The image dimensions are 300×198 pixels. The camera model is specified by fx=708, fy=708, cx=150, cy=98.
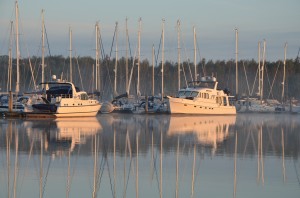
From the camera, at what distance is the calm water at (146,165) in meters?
15.6

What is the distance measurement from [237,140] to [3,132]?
32.9ft

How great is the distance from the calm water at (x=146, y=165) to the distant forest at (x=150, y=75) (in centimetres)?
3632

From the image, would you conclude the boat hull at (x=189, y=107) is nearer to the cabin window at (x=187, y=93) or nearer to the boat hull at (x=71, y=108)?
the cabin window at (x=187, y=93)

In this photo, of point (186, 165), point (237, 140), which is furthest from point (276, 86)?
point (186, 165)

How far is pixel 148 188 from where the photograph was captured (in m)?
15.8

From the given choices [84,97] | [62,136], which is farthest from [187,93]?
[62,136]

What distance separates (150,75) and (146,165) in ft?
242

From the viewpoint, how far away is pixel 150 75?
9312cm

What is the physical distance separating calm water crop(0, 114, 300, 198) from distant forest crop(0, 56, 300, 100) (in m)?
36.3

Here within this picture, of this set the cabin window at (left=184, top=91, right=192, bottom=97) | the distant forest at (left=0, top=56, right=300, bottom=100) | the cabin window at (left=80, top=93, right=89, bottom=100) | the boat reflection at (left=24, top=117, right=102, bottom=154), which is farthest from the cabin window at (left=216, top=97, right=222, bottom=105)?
the boat reflection at (left=24, top=117, right=102, bottom=154)

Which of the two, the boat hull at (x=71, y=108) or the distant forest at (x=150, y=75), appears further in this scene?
the distant forest at (x=150, y=75)

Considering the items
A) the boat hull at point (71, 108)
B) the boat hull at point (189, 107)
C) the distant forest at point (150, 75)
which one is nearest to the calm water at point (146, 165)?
the boat hull at point (71, 108)

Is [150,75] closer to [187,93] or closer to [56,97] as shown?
[187,93]

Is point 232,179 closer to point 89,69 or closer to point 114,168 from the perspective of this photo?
point 114,168
